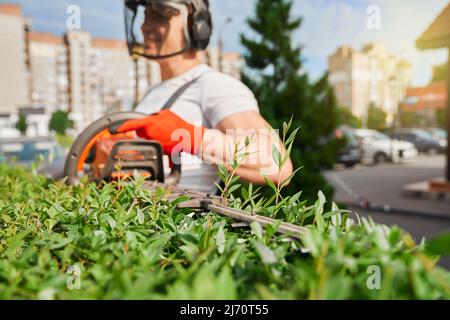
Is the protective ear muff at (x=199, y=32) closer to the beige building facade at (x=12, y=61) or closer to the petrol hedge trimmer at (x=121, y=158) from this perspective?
the petrol hedge trimmer at (x=121, y=158)

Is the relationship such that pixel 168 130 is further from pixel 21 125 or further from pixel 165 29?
pixel 21 125

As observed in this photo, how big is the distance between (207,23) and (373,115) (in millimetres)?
64425

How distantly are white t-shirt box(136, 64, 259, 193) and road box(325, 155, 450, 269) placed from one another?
2.23 meters

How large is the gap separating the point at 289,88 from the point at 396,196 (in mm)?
6259

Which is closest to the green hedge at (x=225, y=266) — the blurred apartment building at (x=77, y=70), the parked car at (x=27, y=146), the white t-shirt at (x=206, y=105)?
the white t-shirt at (x=206, y=105)

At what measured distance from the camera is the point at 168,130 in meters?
1.95

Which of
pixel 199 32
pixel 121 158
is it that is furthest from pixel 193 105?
pixel 121 158

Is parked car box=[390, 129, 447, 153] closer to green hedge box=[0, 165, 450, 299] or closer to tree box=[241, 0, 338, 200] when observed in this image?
tree box=[241, 0, 338, 200]

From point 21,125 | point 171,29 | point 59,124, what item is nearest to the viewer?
point 171,29

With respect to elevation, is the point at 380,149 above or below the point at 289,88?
below

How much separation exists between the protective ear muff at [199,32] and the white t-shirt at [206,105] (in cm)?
21

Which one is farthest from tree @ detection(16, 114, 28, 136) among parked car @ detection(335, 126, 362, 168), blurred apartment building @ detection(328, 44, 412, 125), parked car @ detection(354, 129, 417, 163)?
parked car @ detection(335, 126, 362, 168)
